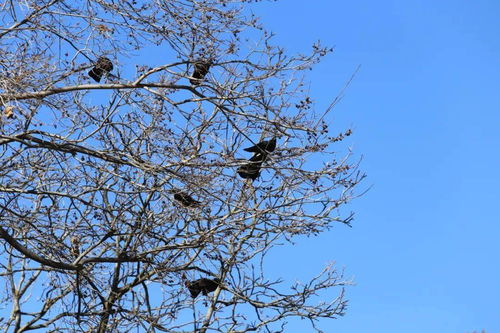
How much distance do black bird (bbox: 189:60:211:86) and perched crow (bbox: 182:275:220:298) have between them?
108 inches

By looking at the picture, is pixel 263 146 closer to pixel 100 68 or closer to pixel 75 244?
pixel 100 68

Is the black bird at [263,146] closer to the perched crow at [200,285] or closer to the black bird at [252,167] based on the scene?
the black bird at [252,167]

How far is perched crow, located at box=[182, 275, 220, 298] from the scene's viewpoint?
384 inches

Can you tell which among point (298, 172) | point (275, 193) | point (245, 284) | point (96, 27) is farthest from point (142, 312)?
point (96, 27)

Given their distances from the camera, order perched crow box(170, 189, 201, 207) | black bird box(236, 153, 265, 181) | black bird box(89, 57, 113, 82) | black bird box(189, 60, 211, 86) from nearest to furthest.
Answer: black bird box(189, 60, 211, 86) → black bird box(89, 57, 113, 82) → black bird box(236, 153, 265, 181) → perched crow box(170, 189, 201, 207)

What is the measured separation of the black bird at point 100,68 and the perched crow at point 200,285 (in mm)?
2796

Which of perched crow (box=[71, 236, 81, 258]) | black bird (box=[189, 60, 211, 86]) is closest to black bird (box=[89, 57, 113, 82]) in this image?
black bird (box=[189, 60, 211, 86])

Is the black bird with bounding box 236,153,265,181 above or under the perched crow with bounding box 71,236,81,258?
under

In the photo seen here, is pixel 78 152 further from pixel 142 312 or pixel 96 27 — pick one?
pixel 142 312

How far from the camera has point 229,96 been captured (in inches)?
316

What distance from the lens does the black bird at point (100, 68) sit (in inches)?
319

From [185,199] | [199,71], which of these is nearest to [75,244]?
[185,199]

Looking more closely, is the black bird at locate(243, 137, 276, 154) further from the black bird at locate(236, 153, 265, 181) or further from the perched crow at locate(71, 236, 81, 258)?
the perched crow at locate(71, 236, 81, 258)

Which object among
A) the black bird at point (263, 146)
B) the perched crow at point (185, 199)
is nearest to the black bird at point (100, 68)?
the perched crow at point (185, 199)
